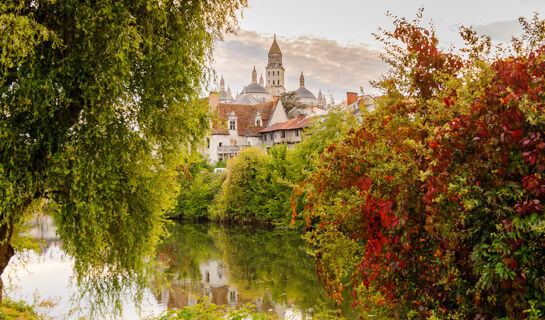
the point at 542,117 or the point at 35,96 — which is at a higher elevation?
the point at 35,96

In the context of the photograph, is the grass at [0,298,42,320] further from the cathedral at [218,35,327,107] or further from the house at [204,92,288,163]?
the cathedral at [218,35,327,107]

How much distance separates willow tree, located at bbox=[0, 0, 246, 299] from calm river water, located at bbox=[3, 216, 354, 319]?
222cm

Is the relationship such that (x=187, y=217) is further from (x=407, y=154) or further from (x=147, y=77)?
(x=407, y=154)

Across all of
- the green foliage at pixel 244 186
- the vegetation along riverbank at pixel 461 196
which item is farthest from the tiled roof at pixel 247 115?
the vegetation along riverbank at pixel 461 196

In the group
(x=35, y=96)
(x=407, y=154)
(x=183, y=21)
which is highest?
(x=183, y=21)

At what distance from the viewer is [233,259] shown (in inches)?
1061

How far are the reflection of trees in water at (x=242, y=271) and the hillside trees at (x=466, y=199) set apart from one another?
23.0 ft

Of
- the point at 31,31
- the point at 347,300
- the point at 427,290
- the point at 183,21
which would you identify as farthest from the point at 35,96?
the point at 347,300

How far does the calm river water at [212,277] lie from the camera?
52.9ft

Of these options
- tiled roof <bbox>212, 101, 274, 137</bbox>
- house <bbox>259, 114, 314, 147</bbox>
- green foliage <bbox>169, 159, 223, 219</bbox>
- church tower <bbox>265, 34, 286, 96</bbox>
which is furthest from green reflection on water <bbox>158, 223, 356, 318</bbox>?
church tower <bbox>265, 34, 286, 96</bbox>

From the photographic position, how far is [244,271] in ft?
77.6

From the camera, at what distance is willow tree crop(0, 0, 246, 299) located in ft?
25.6

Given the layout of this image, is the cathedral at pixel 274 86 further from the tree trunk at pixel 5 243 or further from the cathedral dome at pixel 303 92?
the tree trunk at pixel 5 243

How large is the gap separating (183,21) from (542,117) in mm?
7511
